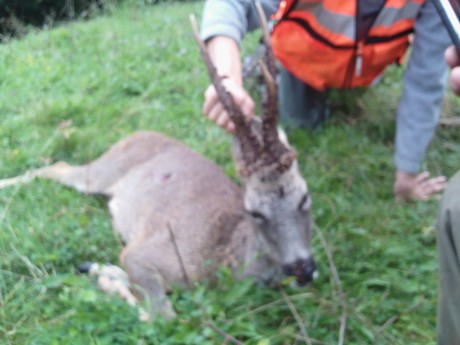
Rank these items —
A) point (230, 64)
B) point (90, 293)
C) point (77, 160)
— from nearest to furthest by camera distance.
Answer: point (90, 293) < point (230, 64) < point (77, 160)

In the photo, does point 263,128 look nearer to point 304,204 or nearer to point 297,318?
point 304,204

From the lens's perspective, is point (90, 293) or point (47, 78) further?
point (47, 78)

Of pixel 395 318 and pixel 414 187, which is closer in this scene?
pixel 395 318

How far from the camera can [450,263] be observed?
72.7 inches

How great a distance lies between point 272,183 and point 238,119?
0.32 m

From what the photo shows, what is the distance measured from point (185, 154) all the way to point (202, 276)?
1043 millimetres

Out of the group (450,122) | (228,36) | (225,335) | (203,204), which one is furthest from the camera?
(450,122)

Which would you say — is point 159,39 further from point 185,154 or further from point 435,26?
point 435,26

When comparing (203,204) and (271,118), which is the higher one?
(271,118)

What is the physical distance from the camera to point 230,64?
316 centimetres

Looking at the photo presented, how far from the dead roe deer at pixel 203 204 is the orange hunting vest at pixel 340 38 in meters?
0.98

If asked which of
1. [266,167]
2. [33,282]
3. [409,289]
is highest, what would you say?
[266,167]

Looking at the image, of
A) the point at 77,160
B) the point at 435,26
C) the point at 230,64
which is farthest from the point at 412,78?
the point at 77,160

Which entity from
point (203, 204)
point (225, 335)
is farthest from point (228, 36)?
point (225, 335)
